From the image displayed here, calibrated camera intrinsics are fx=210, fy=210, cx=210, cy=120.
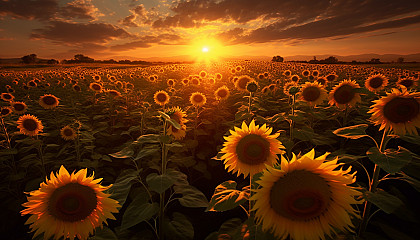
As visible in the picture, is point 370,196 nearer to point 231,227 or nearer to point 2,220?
point 231,227

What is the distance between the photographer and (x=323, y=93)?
4230 millimetres

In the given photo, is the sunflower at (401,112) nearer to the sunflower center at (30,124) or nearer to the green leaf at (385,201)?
the green leaf at (385,201)

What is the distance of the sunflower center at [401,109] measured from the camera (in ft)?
6.89

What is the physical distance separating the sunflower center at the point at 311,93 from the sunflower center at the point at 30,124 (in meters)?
5.62

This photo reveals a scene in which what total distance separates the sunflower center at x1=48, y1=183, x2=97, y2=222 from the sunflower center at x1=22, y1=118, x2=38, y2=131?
360cm

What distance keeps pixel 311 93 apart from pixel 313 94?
4 centimetres

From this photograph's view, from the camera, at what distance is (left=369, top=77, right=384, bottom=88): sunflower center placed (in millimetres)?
5770

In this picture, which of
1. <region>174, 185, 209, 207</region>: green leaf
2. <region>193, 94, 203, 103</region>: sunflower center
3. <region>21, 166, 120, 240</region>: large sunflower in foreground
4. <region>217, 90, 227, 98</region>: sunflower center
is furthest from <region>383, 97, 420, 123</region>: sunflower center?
<region>217, 90, 227, 98</region>: sunflower center

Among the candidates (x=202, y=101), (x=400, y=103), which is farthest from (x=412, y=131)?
(x=202, y=101)

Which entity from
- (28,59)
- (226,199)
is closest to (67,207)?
(226,199)

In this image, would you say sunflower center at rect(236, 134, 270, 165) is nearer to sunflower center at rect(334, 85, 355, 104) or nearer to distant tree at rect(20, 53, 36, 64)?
sunflower center at rect(334, 85, 355, 104)

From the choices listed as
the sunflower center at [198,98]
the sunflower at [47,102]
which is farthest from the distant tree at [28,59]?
the sunflower center at [198,98]

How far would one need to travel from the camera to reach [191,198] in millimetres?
2590

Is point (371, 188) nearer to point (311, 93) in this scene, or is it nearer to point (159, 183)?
point (159, 183)
